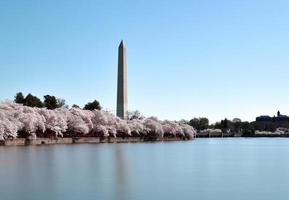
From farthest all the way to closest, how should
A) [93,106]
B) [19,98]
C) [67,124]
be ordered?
[93,106] < [19,98] < [67,124]

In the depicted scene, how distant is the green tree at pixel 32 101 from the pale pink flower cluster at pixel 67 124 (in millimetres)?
8040

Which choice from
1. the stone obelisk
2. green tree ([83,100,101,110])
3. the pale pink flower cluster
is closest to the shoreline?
the pale pink flower cluster

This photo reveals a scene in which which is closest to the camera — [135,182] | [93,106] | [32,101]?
[135,182]

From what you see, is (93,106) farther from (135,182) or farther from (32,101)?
(135,182)

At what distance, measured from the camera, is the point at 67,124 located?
79.7 meters

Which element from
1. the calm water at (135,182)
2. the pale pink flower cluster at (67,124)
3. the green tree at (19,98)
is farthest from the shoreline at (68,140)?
the calm water at (135,182)

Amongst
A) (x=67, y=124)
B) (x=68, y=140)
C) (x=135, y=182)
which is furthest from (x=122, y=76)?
(x=135, y=182)

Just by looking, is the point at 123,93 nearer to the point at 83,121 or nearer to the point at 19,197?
the point at 83,121

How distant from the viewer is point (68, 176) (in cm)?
2322

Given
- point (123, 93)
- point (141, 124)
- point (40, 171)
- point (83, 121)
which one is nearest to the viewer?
point (40, 171)

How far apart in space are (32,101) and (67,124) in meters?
15.9

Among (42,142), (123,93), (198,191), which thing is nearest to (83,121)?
(123,93)

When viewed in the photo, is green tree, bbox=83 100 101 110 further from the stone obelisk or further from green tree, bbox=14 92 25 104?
the stone obelisk

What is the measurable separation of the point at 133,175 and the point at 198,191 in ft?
18.5
